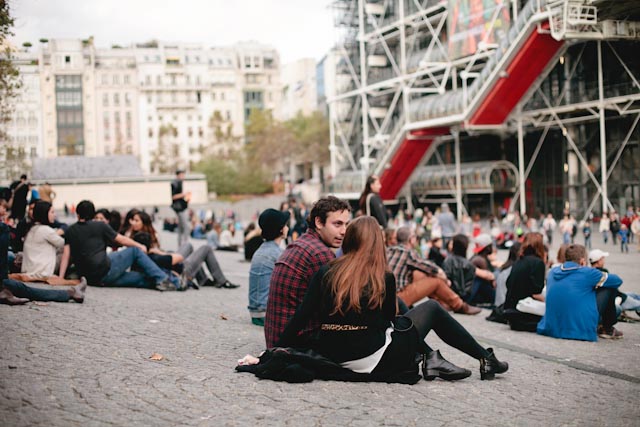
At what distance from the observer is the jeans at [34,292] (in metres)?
9.01

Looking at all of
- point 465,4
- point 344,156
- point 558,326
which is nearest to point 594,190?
point 465,4

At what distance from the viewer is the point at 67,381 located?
18.9 ft

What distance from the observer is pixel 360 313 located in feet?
19.3

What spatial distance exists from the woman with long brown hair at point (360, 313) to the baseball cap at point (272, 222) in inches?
108

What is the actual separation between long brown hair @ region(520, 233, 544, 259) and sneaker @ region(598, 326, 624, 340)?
1.11m

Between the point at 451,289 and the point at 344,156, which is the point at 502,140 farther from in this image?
the point at 451,289

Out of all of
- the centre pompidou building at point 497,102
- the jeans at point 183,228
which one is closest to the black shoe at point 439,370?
the jeans at point 183,228

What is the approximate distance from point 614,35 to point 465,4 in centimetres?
1377

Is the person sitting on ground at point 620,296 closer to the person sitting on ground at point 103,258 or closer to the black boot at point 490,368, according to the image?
the black boot at point 490,368

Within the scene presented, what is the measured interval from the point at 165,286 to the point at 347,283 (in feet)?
23.2

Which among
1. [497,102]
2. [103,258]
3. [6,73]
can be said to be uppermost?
[497,102]

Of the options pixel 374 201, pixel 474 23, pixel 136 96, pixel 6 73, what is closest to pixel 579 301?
pixel 374 201

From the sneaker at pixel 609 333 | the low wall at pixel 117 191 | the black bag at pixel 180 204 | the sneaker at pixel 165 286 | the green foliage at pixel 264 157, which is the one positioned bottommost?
the sneaker at pixel 609 333

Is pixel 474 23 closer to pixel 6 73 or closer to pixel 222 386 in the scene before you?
pixel 6 73
